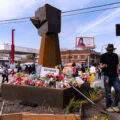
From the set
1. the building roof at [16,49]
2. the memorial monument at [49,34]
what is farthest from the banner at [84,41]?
the memorial monument at [49,34]

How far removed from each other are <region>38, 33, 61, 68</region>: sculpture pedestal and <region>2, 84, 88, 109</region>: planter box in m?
2.40

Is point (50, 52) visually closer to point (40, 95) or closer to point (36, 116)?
point (40, 95)

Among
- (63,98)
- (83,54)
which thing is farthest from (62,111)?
(83,54)

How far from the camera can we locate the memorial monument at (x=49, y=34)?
25.3 feet

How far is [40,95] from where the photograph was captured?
5027mm

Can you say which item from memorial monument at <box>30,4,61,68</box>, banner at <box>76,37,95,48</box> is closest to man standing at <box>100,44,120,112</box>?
memorial monument at <box>30,4,61,68</box>

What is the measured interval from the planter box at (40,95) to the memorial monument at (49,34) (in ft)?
7.86

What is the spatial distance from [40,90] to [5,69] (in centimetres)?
898

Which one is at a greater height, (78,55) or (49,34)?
(78,55)

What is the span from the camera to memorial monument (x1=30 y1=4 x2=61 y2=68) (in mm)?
7699

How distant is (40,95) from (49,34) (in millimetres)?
3796

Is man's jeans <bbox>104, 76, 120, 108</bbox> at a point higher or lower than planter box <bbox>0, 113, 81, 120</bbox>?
higher

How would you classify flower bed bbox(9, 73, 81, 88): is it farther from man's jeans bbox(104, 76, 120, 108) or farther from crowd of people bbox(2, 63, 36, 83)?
crowd of people bbox(2, 63, 36, 83)

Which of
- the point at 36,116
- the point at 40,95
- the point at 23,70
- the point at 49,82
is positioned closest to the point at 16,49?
the point at 23,70
